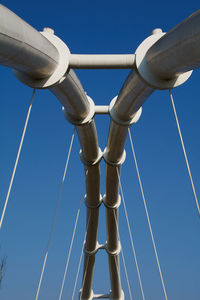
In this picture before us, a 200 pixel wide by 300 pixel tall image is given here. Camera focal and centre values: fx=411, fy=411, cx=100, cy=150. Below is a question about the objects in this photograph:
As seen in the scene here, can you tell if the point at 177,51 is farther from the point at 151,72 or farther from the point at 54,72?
the point at 54,72

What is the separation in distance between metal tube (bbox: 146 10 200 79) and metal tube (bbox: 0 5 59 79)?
2056mm

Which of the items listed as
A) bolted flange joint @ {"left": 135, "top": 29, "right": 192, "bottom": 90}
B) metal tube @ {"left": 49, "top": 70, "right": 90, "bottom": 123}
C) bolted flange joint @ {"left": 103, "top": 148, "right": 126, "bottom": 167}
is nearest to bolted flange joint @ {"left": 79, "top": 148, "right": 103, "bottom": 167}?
bolted flange joint @ {"left": 103, "top": 148, "right": 126, "bottom": 167}

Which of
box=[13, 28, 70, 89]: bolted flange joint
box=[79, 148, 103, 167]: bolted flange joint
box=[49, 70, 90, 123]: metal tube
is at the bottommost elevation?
box=[13, 28, 70, 89]: bolted flange joint

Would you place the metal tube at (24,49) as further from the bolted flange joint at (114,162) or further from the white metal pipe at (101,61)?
the bolted flange joint at (114,162)

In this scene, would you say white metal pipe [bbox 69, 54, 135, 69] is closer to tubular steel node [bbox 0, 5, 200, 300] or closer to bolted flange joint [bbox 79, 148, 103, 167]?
tubular steel node [bbox 0, 5, 200, 300]

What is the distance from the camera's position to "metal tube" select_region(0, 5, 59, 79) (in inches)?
238

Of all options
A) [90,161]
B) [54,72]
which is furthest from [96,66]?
[90,161]

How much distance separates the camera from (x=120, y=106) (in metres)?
11.7

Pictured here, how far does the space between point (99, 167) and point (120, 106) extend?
5344mm

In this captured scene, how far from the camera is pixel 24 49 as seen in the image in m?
6.71

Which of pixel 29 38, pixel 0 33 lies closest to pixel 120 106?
pixel 29 38

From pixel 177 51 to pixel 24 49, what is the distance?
2.56m

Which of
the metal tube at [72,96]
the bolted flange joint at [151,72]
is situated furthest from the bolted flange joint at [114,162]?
the bolted flange joint at [151,72]

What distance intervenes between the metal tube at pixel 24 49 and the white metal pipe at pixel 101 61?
0.77 metres
